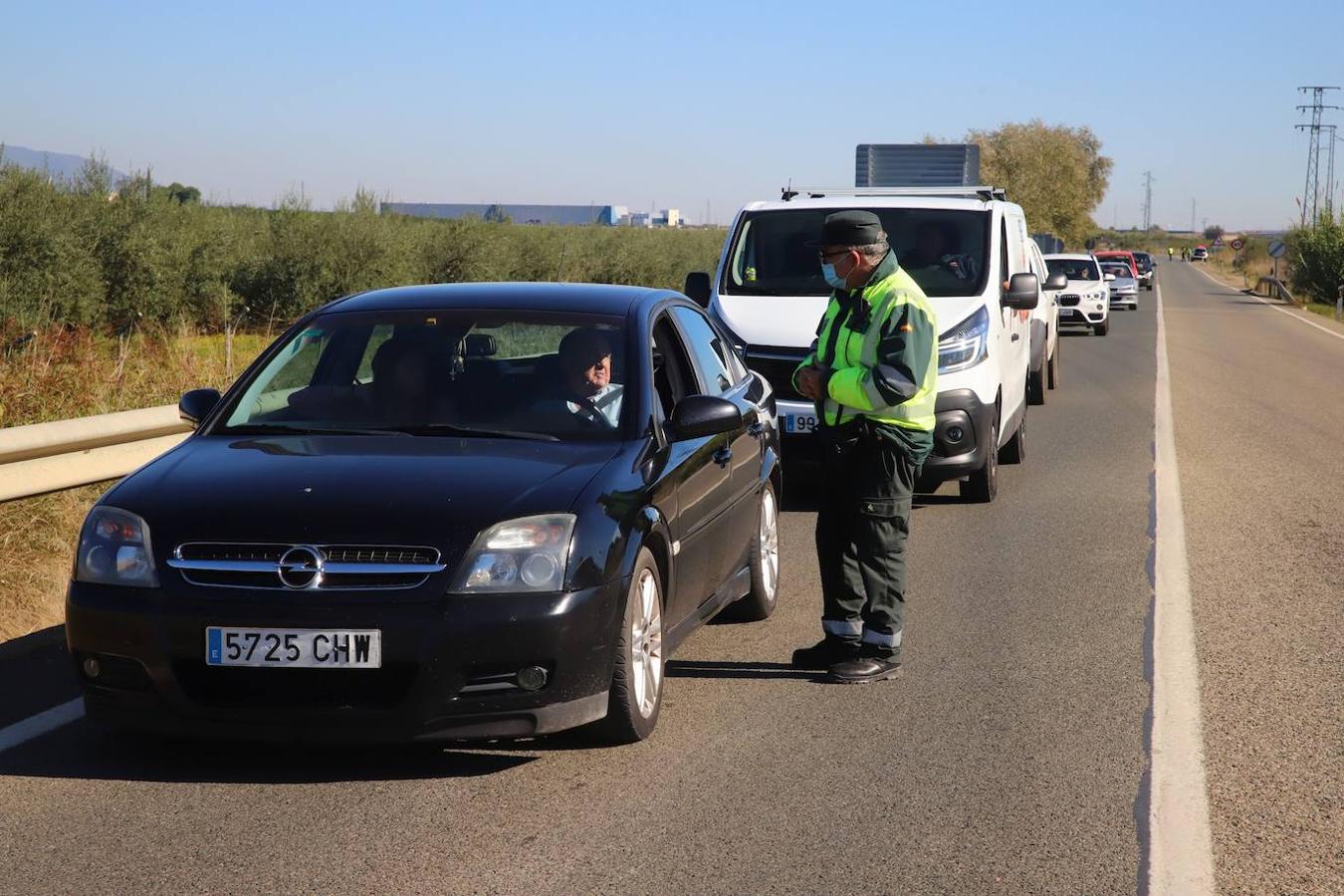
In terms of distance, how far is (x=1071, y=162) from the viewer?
9119cm

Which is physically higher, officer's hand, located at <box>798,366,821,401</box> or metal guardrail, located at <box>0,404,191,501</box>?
officer's hand, located at <box>798,366,821,401</box>

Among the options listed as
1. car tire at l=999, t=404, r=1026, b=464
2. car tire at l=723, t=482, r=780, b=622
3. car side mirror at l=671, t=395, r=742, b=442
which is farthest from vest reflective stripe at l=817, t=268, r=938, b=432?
car tire at l=999, t=404, r=1026, b=464

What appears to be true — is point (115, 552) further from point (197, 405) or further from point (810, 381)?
point (810, 381)

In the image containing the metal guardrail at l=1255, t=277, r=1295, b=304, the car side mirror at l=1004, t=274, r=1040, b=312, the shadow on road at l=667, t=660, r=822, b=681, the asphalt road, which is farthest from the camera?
the metal guardrail at l=1255, t=277, r=1295, b=304

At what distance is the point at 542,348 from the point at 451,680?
8.19ft

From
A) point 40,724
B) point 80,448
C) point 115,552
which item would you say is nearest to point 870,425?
point 115,552

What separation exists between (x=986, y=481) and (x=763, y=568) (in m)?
4.18

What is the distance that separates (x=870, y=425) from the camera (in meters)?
6.78

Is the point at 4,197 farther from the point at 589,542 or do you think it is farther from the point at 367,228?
the point at 589,542

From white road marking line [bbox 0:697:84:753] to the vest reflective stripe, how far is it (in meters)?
3.01

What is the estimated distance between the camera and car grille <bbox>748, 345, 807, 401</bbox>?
1159cm

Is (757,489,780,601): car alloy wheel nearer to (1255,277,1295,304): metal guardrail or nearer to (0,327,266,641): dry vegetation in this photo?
(0,327,266,641): dry vegetation

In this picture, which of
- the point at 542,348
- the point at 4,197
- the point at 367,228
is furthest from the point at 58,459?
the point at 367,228

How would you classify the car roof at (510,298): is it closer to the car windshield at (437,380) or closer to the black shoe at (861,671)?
the car windshield at (437,380)
